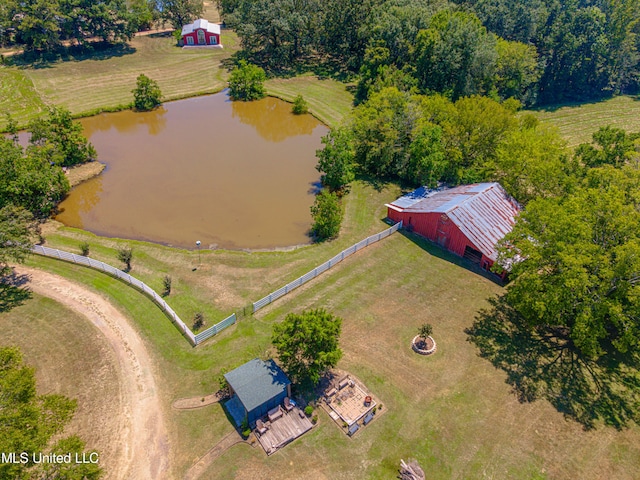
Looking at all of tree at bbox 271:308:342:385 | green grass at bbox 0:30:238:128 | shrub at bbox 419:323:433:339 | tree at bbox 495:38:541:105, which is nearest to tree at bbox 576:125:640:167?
tree at bbox 495:38:541:105

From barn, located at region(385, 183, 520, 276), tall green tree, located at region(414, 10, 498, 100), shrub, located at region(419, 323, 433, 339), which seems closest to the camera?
shrub, located at region(419, 323, 433, 339)

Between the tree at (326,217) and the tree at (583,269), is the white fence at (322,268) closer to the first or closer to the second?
the tree at (326,217)

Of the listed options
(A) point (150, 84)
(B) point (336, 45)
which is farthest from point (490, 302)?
(B) point (336, 45)

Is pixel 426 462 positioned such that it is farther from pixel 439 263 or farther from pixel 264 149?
Answer: pixel 264 149

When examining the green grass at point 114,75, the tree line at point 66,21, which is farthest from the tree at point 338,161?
the tree line at point 66,21

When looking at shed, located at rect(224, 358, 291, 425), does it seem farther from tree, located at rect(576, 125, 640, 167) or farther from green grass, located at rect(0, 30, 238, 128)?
green grass, located at rect(0, 30, 238, 128)

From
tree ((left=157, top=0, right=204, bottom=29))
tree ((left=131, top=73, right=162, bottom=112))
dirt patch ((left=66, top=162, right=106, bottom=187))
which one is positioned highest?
tree ((left=157, top=0, right=204, bottom=29))
